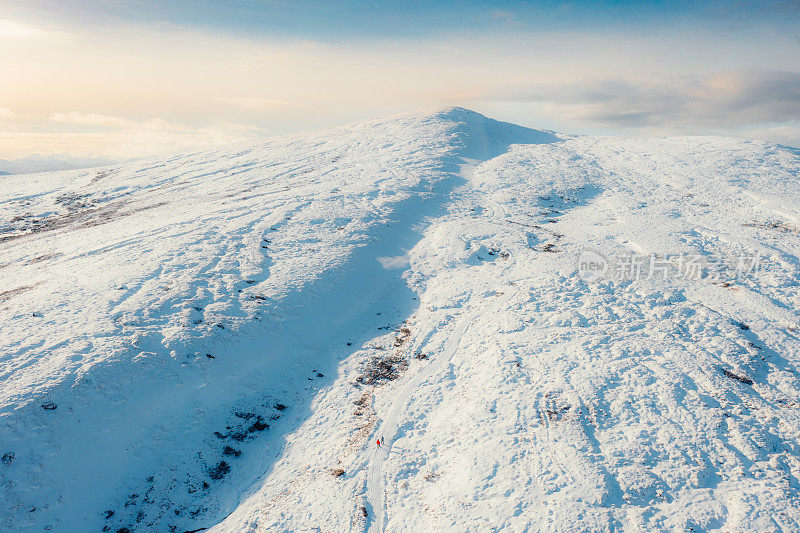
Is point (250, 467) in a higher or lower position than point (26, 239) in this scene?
lower

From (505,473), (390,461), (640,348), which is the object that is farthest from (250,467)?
(640,348)

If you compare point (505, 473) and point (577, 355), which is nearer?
point (505, 473)

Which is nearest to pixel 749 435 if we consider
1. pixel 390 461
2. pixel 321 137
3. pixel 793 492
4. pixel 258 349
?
pixel 793 492

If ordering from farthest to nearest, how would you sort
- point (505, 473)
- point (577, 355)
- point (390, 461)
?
point (577, 355)
point (390, 461)
point (505, 473)

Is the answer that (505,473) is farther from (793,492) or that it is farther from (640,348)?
(640,348)

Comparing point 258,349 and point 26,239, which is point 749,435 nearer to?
point 258,349

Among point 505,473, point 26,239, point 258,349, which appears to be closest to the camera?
point 505,473

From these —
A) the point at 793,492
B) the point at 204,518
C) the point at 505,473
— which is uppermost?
the point at 793,492
